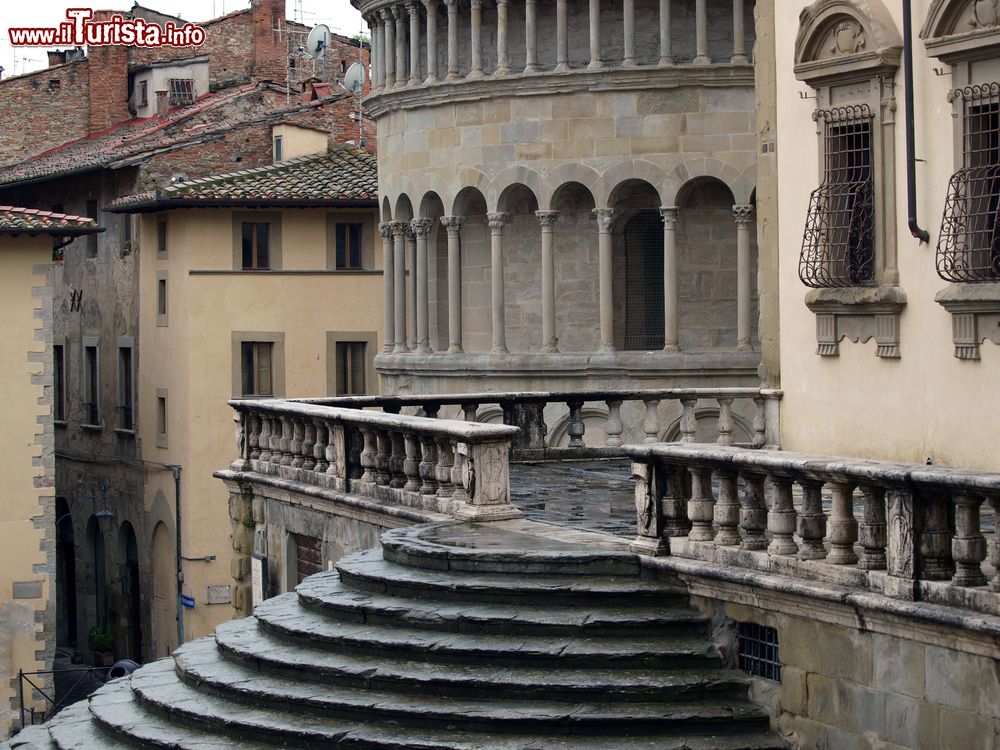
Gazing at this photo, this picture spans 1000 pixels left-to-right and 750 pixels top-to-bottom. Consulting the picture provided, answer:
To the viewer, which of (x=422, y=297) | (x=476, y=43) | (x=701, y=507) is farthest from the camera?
(x=422, y=297)

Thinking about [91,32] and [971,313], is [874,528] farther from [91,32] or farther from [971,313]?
[91,32]

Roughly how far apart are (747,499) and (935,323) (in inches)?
146

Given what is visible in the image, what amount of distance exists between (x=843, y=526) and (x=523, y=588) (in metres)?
2.45

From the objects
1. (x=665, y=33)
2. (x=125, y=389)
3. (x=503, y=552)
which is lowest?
(x=503, y=552)

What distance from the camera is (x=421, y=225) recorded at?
116ft

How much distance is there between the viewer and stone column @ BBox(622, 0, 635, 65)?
32.1 m

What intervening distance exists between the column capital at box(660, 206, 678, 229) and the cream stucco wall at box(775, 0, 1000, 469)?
46.7 feet

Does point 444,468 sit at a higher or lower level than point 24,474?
higher

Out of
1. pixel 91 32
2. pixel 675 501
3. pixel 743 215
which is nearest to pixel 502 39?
pixel 743 215

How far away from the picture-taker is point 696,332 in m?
33.2

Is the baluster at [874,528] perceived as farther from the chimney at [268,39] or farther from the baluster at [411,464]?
the chimney at [268,39]

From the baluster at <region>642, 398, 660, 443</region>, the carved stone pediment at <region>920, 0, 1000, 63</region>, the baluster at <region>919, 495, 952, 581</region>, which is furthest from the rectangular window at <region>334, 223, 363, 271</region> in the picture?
the baluster at <region>919, 495, 952, 581</region>

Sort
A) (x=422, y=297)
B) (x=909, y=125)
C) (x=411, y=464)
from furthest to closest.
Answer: (x=422, y=297), (x=411, y=464), (x=909, y=125)

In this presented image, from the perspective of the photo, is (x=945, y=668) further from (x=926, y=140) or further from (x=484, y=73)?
(x=484, y=73)
